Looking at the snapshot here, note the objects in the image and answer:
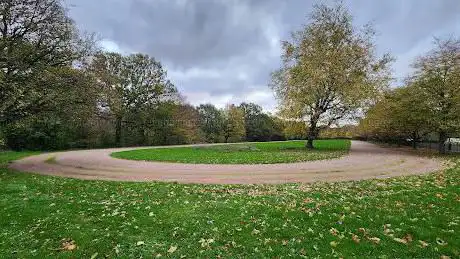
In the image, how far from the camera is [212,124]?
81250 millimetres

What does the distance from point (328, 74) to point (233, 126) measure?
4966 cm

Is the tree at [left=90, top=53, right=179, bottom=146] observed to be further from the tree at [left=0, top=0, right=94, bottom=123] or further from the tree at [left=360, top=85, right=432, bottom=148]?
the tree at [left=360, top=85, right=432, bottom=148]

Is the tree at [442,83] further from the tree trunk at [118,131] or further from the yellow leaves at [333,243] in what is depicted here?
the tree trunk at [118,131]

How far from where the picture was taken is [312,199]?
32.8 feet

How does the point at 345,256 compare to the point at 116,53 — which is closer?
the point at 345,256

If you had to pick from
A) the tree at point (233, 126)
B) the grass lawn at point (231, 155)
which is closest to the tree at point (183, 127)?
the tree at point (233, 126)

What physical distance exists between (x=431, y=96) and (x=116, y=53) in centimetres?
4100

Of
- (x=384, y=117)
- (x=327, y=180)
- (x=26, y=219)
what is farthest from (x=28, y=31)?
(x=384, y=117)

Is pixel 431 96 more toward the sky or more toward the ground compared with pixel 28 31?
more toward the ground

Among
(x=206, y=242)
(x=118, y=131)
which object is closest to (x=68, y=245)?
(x=206, y=242)

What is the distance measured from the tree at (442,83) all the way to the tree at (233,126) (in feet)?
174

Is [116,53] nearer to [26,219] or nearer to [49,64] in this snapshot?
[49,64]

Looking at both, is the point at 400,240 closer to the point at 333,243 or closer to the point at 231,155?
the point at 333,243

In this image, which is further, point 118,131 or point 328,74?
point 118,131
